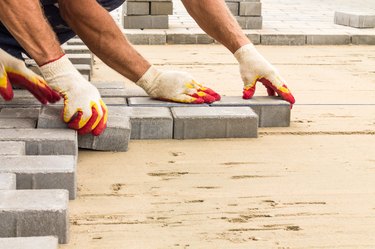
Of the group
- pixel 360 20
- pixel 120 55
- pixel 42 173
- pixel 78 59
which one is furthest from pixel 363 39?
pixel 42 173

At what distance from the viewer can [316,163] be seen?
2.61 m

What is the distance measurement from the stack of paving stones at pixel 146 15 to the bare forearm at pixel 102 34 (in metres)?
3.37

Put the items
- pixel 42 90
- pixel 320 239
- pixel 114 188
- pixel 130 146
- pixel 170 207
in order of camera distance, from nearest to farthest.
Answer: pixel 320 239, pixel 170 207, pixel 114 188, pixel 130 146, pixel 42 90

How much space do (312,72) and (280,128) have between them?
5.13ft

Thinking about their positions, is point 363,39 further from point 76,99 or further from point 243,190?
point 243,190

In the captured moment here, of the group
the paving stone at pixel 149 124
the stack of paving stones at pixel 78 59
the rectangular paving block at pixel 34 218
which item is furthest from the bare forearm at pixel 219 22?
the rectangular paving block at pixel 34 218

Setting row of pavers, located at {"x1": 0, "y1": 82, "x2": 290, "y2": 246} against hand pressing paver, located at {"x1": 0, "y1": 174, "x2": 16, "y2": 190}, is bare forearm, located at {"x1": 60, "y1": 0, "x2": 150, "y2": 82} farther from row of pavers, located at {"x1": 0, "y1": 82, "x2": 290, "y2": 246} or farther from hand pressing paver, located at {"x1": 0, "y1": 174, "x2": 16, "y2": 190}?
hand pressing paver, located at {"x1": 0, "y1": 174, "x2": 16, "y2": 190}

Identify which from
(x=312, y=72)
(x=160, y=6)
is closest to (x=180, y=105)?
A: (x=312, y=72)

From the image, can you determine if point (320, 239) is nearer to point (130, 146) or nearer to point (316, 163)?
point (316, 163)

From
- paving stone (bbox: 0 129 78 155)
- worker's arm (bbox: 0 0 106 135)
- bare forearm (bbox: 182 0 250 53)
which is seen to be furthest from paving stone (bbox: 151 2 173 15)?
paving stone (bbox: 0 129 78 155)

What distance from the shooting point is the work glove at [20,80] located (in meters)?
2.96

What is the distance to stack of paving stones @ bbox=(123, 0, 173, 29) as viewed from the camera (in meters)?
6.39

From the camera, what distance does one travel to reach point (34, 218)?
1.85 metres

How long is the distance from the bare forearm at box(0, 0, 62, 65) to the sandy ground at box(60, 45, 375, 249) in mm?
360
